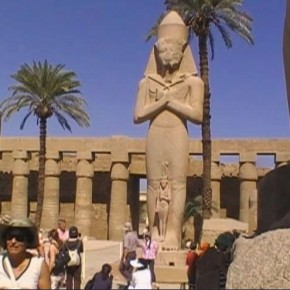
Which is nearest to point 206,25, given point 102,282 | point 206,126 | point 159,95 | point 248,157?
point 206,126

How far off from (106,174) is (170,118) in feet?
81.4

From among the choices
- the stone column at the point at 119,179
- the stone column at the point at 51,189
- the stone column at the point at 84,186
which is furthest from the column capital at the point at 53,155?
the stone column at the point at 119,179

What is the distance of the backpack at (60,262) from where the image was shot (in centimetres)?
823

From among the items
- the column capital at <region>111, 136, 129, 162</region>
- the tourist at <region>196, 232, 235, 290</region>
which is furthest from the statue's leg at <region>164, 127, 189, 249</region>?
the column capital at <region>111, 136, 129, 162</region>

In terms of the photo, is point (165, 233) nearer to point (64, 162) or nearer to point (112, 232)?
point (112, 232)

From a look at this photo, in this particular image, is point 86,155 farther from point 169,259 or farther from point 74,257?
point 74,257

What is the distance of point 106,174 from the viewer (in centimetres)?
3562

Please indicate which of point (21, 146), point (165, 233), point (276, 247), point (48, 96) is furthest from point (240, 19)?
point (276, 247)

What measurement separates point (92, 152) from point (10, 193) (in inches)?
286

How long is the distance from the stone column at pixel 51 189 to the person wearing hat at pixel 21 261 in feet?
93.8

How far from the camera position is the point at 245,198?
3014 centimetres

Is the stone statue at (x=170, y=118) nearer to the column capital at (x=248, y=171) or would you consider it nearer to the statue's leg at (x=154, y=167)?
the statue's leg at (x=154, y=167)

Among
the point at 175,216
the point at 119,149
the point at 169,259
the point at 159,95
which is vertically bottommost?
the point at 169,259

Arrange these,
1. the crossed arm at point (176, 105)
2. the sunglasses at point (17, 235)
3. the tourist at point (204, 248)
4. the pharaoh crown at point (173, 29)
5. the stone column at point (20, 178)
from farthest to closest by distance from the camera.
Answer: the stone column at point (20, 178)
the pharaoh crown at point (173, 29)
the crossed arm at point (176, 105)
the tourist at point (204, 248)
the sunglasses at point (17, 235)
